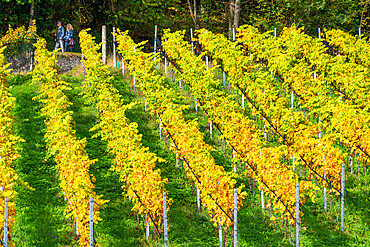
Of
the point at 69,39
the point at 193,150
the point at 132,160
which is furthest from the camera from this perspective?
the point at 69,39

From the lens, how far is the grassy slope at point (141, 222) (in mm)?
11875

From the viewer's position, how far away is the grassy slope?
11.9 metres

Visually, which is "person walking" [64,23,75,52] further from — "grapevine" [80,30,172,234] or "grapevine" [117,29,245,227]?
"grapevine" [80,30,172,234]

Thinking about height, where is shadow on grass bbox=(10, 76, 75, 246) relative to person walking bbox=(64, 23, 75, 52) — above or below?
below

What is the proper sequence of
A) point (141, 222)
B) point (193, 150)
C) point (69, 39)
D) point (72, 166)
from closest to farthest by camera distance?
point (72, 166), point (141, 222), point (193, 150), point (69, 39)

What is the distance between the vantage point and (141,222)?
1248 centimetres

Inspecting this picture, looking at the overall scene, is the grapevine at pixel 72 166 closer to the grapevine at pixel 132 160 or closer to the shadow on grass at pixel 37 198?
the shadow on grass at pixel 37 198

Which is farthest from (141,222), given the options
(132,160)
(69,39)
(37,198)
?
(69,39)

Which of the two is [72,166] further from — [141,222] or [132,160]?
[141,222]

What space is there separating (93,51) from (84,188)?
8847 mm

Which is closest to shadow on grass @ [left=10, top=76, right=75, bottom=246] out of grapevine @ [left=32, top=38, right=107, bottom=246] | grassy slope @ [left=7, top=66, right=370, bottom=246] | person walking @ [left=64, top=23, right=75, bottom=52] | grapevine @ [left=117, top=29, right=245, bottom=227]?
grassy slope @ [left=7, top=66, right=370, bottom=246]

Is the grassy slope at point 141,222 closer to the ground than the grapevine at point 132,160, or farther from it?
closer to the ground

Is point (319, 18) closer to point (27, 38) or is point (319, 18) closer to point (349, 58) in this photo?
point (349, 58)

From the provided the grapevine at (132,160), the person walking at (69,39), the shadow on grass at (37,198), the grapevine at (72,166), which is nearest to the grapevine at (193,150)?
the grapevine at (132,160)
